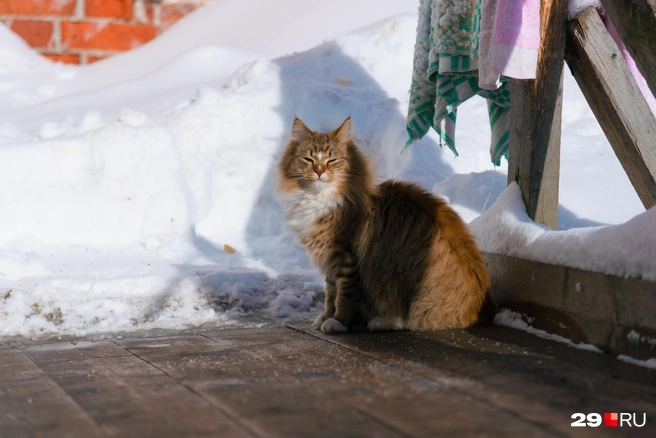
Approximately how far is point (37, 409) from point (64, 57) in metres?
5.67

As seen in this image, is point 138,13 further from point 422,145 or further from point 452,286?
point 452,286

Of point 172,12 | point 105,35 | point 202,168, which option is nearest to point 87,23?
point 105,35

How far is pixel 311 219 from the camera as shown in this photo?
9.82ft

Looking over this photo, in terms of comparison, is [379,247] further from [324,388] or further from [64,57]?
[64,57]

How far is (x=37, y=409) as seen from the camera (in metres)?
1.71

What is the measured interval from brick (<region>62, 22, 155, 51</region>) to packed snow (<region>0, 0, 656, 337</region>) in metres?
0.17

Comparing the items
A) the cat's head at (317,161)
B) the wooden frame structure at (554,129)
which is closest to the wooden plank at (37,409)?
the cat's head at (317,161)

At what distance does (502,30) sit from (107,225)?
3.08 meters

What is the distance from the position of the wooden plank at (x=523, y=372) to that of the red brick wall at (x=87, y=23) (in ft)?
16.3

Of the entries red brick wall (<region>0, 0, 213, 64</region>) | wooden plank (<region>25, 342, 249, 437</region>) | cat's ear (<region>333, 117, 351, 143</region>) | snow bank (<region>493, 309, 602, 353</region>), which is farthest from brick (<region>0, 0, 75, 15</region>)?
snow bank (<region>493, 309, 602, 353</region>)

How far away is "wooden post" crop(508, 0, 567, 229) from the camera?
2.86 metres

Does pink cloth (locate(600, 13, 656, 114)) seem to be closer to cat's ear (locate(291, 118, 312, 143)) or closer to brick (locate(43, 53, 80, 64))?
cat's ear (locate(291, 118, 312, 143))

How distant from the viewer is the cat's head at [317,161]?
9.93 feet

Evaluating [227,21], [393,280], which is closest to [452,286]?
[393,280]
